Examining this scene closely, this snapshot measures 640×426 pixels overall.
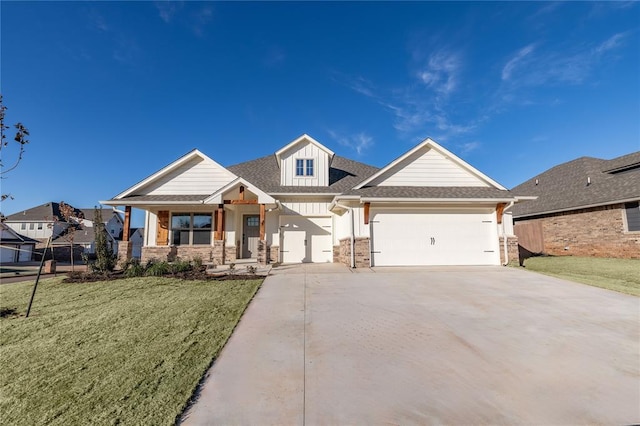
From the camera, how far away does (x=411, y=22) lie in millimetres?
13141

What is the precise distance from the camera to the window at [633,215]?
1272 cm

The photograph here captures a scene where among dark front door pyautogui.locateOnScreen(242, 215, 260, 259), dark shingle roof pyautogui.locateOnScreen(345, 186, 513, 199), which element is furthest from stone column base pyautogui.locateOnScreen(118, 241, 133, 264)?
dark shingle roof pyautogui.locateOnScreen(345, 186, 513, 199)

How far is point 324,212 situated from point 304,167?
2879 millimetres

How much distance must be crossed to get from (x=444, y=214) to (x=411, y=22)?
9.36m

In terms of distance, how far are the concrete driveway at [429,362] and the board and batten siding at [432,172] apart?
7.05m

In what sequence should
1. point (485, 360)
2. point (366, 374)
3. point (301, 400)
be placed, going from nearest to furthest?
1. point (301, 400)
2. point (366, 374)
3. point (485, 360)

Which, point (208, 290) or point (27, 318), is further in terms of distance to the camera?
point (208, 290)

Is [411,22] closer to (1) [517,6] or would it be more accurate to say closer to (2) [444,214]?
(1) [517,6]

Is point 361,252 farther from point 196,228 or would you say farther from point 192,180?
point 192,180

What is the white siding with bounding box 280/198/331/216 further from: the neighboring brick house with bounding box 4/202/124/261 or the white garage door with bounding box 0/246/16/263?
the white garage door with bounding box 0/246/16/263

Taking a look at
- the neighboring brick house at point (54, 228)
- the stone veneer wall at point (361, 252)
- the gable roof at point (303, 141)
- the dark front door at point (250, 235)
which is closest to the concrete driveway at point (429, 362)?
the stone veneer wall at point (361, 252)

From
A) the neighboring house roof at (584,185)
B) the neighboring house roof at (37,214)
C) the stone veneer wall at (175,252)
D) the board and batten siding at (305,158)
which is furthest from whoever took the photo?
the neighboring house roof at (37,214)

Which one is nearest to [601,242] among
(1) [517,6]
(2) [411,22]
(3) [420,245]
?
(3) [420,245]

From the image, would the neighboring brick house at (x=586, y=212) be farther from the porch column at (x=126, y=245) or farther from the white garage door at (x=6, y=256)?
the white garage door at (x=6, y=256)
